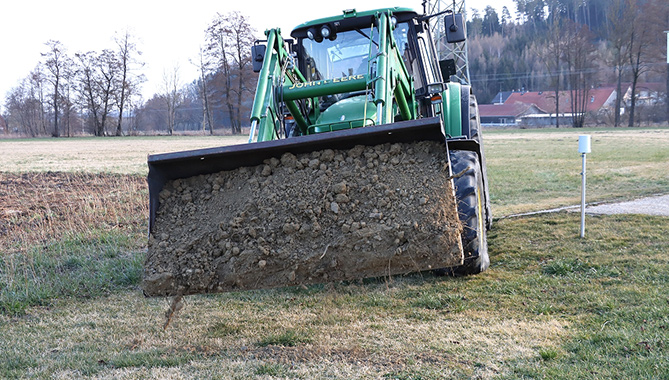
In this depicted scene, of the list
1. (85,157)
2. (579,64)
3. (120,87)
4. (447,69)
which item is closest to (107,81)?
(120,87)

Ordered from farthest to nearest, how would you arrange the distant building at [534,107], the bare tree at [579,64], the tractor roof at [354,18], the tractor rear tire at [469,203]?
the distant building at [534,107]
the bare tree at [579,64]
the tractor roof at [354,18]
the tractor rear tire at [469,203]

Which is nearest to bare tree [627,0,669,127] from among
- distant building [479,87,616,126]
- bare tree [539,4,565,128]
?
bare tree [539,4,565,128]

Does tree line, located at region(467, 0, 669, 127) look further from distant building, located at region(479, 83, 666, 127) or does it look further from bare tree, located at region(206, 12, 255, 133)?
bare tree, located at region(206, 12, 255, 133)

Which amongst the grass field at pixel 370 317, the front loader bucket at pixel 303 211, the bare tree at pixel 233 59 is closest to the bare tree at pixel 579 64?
the bare tree at pixel 233 59

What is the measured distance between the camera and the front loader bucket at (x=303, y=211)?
403 centimetres

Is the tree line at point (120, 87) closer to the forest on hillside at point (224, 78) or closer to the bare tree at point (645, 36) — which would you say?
the forest on hillside at point (224, 78)

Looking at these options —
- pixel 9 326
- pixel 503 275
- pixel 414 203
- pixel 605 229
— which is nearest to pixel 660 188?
pixel 605 229

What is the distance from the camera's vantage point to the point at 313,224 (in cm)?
418

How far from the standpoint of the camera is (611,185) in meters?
12.4

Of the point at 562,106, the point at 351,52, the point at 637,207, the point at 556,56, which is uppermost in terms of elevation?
the point at 556,56

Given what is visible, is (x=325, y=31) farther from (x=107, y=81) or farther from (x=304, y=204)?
(x=107, y=81)

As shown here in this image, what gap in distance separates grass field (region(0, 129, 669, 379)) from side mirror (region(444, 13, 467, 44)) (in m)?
2.43

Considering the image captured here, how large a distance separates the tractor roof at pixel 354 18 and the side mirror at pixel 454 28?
0.42 metres

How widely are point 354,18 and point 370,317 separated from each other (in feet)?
10.8
